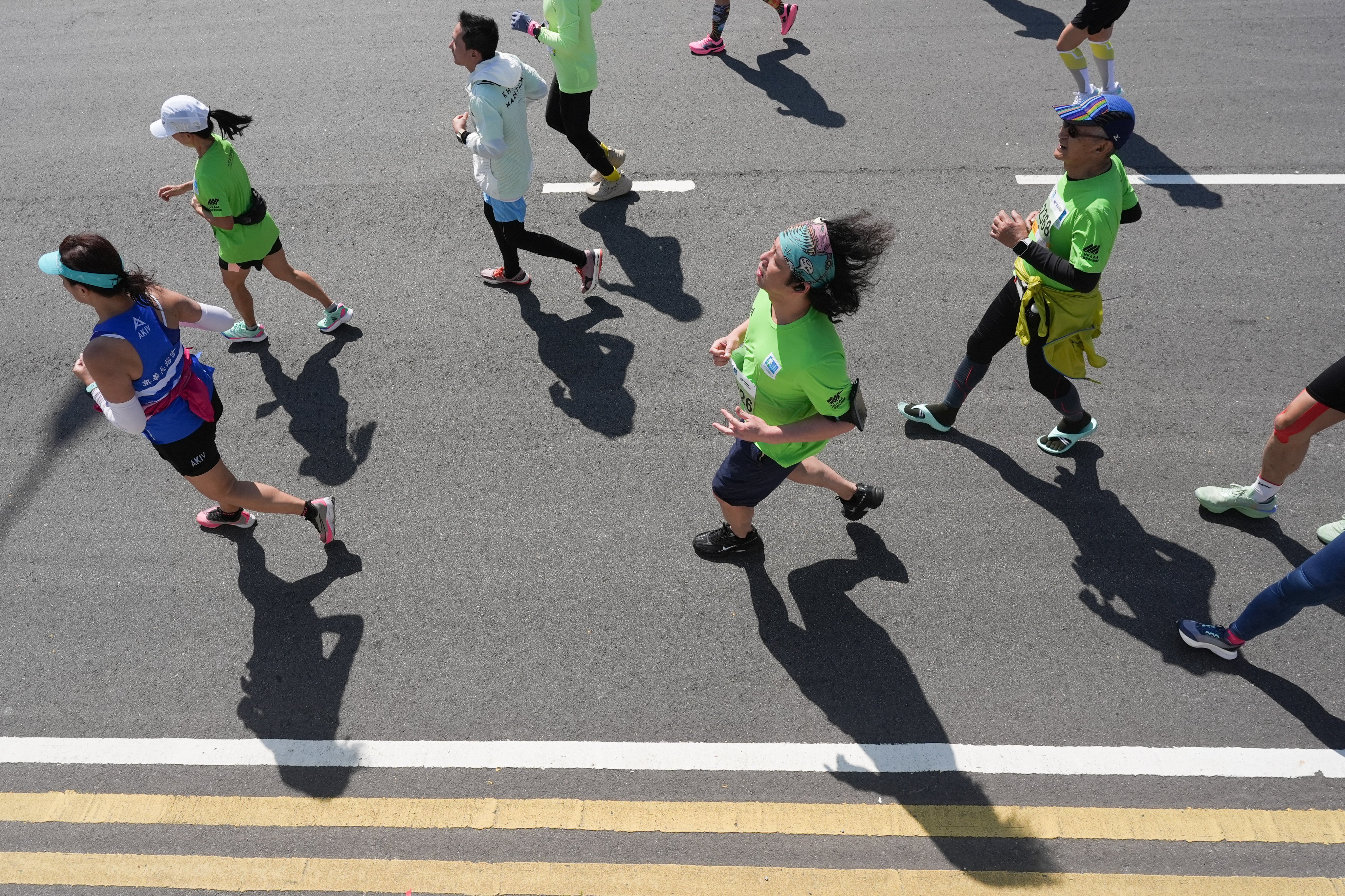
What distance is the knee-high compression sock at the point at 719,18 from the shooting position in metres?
8.08

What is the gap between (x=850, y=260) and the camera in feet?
10.4

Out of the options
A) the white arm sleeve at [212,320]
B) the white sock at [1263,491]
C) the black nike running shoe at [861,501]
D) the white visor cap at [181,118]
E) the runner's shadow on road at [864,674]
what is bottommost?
the runner's shadow on road at [864,674]

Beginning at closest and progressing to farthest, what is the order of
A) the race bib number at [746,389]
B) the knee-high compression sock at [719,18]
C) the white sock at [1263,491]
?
the race bib number at [746,389] < the white sock at [1263,491] < the knee-high compression sock at [719,18]

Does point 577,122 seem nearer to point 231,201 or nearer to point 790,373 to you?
point 231,201

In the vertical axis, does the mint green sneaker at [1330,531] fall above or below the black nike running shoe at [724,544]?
above

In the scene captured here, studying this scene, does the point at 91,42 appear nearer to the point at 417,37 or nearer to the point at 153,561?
the point at 417,37

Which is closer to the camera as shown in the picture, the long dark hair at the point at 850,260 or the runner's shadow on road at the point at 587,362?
the long dark hair at the point at 850,260

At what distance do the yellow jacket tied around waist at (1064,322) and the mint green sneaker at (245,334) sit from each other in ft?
15.8

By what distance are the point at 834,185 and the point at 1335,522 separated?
406 cm

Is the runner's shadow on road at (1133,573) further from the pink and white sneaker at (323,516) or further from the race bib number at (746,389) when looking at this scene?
the pink and white sneaker at (323,516)

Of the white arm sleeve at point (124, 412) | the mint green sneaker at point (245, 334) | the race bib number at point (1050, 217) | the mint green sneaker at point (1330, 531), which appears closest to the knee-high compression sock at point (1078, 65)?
the race bib number at point (1050, 217)

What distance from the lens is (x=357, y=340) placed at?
228 inches

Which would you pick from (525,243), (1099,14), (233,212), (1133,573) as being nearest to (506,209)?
(525,243)

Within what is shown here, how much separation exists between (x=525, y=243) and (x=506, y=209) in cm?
26
